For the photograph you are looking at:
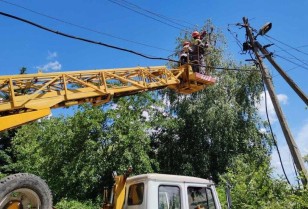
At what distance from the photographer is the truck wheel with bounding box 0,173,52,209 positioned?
5520mm

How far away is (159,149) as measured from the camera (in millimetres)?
24406

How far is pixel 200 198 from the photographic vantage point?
23.3 ft

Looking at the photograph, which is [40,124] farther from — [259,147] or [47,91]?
[47,91]

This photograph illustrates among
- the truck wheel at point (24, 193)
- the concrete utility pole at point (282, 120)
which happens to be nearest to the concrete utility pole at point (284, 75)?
the concrete utility pole at point (282, 120)

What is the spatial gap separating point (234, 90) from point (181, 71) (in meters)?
13.9

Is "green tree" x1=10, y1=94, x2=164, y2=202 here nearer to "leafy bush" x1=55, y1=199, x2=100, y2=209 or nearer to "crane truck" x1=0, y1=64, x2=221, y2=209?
"leafy bush" x1=55, y1=199, x2=100, y2=209

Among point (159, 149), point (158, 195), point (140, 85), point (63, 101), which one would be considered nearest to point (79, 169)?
point (159, 149)

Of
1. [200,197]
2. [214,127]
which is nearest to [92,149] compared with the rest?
[214,127]

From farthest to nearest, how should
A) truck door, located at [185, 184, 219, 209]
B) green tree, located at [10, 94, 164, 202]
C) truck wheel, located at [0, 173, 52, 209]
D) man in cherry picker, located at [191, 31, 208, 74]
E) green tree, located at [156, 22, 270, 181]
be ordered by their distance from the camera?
green tree, located at [156, 22, 270, 181], green tree, located at [10, 94, 164, 202], man in cherry picker, located at [191, 31, 208, 74], truck door, located at [185, 184, 219, 209], truck wheel, located at [0, 173, 52, 209]

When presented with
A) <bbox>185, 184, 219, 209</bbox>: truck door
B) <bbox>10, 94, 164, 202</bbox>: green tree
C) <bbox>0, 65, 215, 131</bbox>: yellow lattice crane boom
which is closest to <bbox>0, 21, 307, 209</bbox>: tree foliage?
<bbox>10, 94, 164, 202</bbox>: green tree

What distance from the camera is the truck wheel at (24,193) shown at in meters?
5.52

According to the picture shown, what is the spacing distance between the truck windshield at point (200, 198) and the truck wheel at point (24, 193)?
252cm

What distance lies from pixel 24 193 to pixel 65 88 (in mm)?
2737

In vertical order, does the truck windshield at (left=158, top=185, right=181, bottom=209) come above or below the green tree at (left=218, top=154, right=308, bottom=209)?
below
